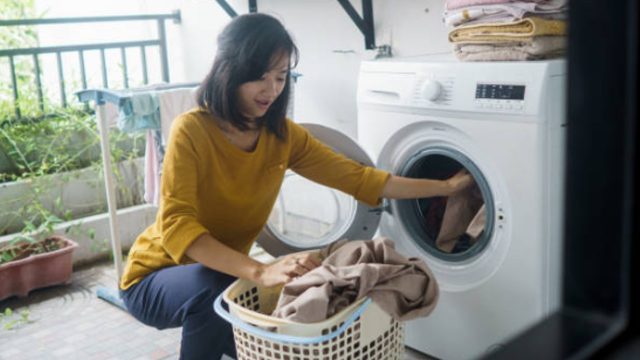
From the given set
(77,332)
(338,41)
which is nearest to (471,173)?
(338,41)

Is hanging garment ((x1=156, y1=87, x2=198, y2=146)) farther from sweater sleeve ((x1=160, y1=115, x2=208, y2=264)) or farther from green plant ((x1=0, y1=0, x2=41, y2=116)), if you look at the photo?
green plant ((x1=0, y1=0, x2=41, y2=116))

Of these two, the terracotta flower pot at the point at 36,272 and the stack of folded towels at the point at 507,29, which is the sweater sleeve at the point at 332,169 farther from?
the terracotta flower pot at the point at 36,272

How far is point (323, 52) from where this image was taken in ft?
9.90

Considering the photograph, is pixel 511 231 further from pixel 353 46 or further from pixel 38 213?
pixel 38 213

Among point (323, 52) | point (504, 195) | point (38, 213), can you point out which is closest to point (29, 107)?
point (38, 213)

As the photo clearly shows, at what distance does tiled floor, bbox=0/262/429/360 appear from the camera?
2283 millimetres

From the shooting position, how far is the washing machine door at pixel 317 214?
201cm

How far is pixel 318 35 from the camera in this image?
3.02 m

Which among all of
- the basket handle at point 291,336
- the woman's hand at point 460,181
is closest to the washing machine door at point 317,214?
the woman's hand at point 460,181

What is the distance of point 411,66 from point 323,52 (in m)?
1.16

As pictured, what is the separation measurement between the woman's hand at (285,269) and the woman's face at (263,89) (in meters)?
0.40

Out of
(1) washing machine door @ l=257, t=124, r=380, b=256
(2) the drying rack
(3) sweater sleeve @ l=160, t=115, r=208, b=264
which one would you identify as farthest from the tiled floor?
(3) sweater sleeve @ l=160, t=115, r=208, b=264

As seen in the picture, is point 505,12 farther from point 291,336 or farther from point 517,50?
point 291,336

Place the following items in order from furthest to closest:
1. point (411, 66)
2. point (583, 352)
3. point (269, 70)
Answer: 1. point (411, 66)
2. point (269, 70)
3. point (583, 352)
